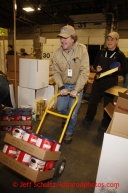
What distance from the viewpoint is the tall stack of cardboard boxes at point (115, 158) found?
1.08m

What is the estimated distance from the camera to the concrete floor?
4.71 feet

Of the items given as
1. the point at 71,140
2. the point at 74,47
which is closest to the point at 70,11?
the point at 74,47

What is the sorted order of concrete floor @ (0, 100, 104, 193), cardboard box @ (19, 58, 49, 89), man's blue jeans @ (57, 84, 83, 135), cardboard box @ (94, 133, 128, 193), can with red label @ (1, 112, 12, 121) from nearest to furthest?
cardboard box @ (94, 133, 128, 193), concrete floor @ (0, 100, 104, 193), man's blue jeans @ (57, 84, 83, 135), can with red label @ (1, 112, 12, 121), cardboard box @ (19, 58, 49, 89)

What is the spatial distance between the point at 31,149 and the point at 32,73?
1.77 m

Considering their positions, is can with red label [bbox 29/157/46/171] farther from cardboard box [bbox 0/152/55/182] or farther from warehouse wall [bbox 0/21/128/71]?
warehouse wall [bbox 0/21/128/71]

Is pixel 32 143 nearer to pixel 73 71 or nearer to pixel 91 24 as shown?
pixel 73 71

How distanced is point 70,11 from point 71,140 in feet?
26.2

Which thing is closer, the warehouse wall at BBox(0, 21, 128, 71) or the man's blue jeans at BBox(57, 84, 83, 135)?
the man's blue jeans at BBox(57, 84, 83, 135)

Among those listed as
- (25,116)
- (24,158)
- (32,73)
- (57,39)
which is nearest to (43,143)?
(24,158)

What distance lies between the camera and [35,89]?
9.16 ft

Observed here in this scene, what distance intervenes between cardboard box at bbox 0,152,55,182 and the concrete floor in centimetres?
29

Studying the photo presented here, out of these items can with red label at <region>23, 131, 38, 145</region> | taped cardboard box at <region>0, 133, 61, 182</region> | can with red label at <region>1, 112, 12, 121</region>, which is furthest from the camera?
can with red label at <region>1, 112, 12, 121</region>

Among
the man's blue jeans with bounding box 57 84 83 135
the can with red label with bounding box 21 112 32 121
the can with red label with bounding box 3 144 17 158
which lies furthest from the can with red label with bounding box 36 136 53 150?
the can with red label with bounding box 21 112 32 121

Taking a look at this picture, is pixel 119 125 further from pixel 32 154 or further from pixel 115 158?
pixel 32 154
